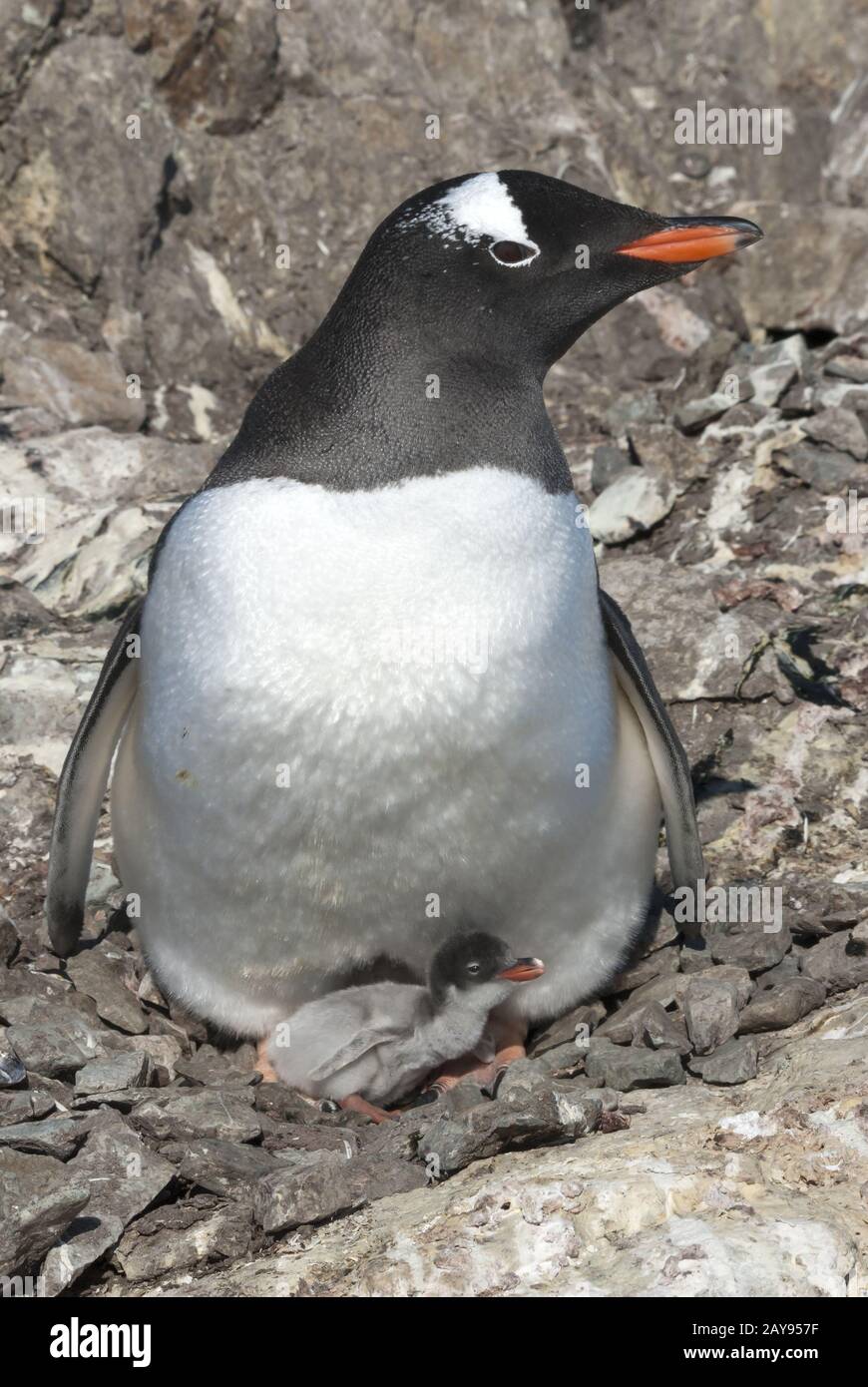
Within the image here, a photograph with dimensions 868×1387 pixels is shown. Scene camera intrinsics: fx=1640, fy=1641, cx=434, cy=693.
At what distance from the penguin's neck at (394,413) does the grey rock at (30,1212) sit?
133cm

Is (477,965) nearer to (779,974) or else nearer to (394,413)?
(779,974)

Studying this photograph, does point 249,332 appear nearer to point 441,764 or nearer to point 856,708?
point 856,708

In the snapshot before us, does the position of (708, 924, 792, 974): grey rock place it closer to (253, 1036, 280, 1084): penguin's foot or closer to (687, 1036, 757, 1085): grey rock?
(687, 1036, 757, 1085): grey rock

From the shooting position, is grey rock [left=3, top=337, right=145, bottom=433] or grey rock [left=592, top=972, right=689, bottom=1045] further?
grey rock [left=3, top=337, right=145, bottom=433]

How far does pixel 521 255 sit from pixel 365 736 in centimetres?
97

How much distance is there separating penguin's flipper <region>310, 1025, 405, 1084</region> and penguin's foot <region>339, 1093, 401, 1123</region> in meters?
0.06

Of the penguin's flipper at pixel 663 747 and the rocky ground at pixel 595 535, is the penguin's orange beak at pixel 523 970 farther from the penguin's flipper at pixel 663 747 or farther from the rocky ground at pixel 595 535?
the penguin's flipper at pixel 663 747

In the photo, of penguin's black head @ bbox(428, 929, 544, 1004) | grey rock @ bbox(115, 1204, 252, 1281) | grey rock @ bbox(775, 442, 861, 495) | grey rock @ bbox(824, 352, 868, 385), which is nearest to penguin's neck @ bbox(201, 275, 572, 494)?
penguin's black head @ bbox(428, 929, 544, 1004)

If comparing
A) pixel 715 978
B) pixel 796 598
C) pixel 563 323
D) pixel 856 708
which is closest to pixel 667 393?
pixel 796 598

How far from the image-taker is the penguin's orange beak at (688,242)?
3186 millimetres

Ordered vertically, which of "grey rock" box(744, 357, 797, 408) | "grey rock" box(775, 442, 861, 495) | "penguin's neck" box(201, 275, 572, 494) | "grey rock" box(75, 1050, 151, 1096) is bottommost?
"grey rock" box(75, 1050, 151, 1096)

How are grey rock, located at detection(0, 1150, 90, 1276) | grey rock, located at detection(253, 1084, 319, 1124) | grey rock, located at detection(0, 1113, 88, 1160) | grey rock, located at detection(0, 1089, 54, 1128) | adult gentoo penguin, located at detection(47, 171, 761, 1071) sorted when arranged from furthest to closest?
1. grey rock, located at detection(253, 1084, 319, 1124)
2. adult gentoo penguin, located at detection(47, 171, 761, 1071)
3. grey rock, located at detection(0, 1089, 54, 1128)
4. grey rock, located at detection(0, 1113, 88, 1160)
5. grey rock, located at detection(0, 1150, 90, 1276)

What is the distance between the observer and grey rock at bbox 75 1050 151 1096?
3105 millimetres

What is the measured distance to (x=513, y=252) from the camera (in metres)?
3.13
